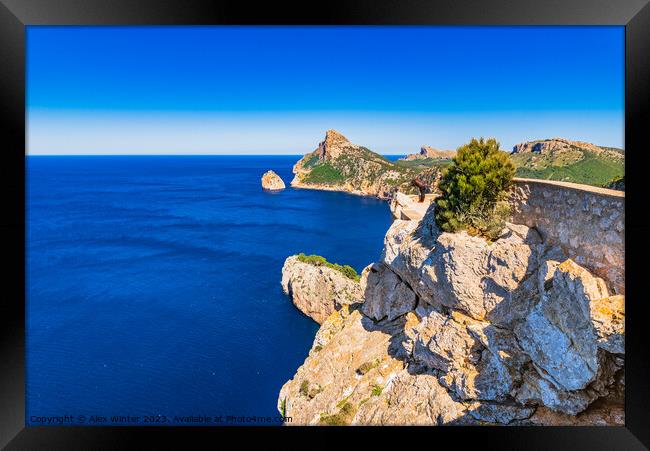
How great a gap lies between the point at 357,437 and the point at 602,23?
21.1ft

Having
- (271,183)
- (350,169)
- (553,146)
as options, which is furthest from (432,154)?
(553,146)

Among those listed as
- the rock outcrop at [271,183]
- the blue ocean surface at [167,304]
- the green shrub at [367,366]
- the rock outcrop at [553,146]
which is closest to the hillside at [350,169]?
the rock outcrop at [271,183]

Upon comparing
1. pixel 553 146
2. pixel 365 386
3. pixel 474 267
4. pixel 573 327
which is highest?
pixel 553 146

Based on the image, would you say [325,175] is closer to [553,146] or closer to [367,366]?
[553,146]

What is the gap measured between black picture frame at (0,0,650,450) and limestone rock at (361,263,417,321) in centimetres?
420

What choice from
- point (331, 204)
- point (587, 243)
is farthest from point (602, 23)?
point (331, 204)

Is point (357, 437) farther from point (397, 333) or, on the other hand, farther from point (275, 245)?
point (275, 245)

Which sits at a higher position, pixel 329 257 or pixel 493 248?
pixel 493 248

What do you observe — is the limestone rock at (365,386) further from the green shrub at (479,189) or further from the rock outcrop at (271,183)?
→ the rock outcrop at (271,183)

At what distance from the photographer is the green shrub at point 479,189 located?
6.67m

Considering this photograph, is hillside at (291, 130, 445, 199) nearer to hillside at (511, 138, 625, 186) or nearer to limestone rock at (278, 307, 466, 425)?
hillside at (511, 138, 625, 186)

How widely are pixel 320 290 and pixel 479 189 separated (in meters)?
17.9

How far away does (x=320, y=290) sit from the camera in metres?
23.8

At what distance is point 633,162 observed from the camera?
17.1 ft
